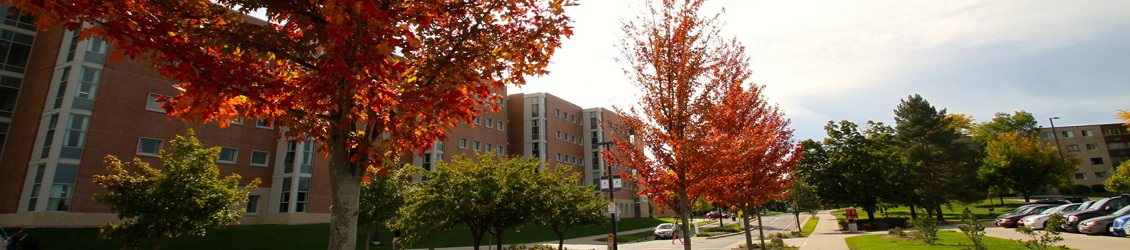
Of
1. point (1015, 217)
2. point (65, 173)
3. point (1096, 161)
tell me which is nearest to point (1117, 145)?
point (1096, 161)

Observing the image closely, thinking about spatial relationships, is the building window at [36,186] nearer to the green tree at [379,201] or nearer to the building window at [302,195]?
the building window at [302,195]

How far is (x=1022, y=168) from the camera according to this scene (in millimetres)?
48844

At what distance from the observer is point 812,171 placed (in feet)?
106

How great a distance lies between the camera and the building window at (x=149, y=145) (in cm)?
2598

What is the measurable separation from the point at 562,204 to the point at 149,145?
2333 centimetres

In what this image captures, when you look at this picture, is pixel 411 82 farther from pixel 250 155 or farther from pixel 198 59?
pixel 250 155

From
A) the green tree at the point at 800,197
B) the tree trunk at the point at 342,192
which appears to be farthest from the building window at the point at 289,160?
the green tree at the point at 800,197

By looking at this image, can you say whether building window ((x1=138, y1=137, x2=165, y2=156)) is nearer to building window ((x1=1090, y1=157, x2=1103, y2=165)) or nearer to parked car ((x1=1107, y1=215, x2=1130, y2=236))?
parked car ((x1=1107, y1=215, x2=1130, y2=236))

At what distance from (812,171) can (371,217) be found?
26792 mm

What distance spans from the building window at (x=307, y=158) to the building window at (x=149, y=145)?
7.02 m

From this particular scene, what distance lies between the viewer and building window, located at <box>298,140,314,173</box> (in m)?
31.4

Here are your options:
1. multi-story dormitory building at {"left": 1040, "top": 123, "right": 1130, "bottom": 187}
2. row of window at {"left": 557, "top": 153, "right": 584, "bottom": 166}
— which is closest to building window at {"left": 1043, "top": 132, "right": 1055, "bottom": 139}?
multi-story dormitory building at {"left": 1040, "top": 123, "right": 1130, "bottom": 187}

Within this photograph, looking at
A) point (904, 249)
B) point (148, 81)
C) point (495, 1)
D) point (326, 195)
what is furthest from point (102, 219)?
point (904, 249)

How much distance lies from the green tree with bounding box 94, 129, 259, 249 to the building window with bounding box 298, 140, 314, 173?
49.1 ft
